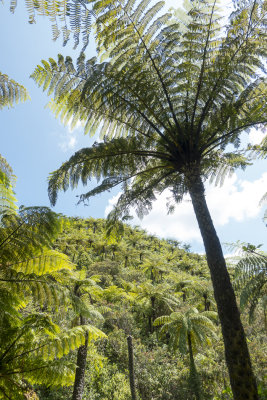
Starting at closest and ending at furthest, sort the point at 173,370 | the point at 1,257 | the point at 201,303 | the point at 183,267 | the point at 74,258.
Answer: the point at 1,257, the point at 173,370, the point at 201,303, the point at 74,258, the point at 183,267

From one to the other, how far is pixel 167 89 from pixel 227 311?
3.35 m

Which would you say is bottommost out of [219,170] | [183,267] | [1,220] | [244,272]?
[1,220]

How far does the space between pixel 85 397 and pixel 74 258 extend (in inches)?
650

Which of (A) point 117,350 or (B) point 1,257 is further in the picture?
(A) point 117,350

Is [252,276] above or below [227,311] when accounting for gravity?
above

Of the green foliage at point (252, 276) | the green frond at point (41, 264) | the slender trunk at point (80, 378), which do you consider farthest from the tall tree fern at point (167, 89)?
the slender trunk at point (80, 378)

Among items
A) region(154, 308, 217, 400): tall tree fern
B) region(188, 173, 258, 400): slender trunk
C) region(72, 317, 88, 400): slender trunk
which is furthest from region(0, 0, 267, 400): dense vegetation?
region(154, 308, 217, 400): tall tree fern

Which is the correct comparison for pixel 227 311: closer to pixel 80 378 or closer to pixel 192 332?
pixel 80 378

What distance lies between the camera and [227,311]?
267 cm

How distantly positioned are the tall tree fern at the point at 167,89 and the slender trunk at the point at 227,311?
0.02 m

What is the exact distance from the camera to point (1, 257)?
2705 millimetres

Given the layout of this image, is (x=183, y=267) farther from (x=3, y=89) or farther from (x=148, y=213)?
(x=3, y=89)

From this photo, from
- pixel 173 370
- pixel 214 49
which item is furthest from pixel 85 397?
pixel 214 49

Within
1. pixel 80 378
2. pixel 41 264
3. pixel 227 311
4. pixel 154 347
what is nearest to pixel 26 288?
pixel 41 264
